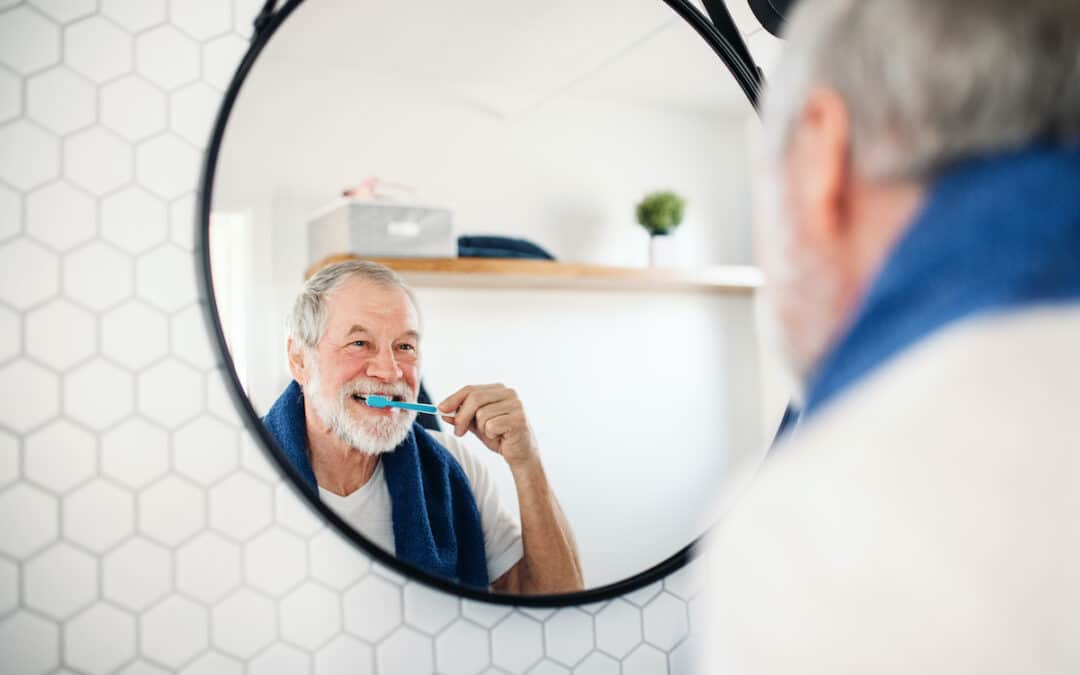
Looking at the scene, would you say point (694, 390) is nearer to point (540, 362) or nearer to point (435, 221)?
point (540, 362)

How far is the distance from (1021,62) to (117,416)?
763 mm

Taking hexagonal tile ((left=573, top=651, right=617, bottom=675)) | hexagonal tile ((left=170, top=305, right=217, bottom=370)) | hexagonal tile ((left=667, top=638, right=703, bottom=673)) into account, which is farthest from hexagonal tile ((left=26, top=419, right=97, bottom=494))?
hexagonal tile ((left=667, top=638, right=703, bottom=673))

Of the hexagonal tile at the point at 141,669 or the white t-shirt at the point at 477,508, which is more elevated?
the white t-shirt at the point at 477,508

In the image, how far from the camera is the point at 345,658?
879mm

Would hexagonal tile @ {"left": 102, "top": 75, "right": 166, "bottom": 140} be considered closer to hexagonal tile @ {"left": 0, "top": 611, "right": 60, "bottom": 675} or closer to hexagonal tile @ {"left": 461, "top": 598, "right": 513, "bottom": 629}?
hexagonal tile @ {"left": 0, "top": 611, "right": 60, "bottom": 675}

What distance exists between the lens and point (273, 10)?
2.90ft

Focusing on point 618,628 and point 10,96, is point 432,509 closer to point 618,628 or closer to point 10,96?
point 618,628

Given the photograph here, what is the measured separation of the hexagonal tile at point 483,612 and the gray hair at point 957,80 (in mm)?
661

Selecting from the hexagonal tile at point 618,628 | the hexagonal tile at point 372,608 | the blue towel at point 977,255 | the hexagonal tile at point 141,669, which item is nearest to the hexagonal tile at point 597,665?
the hexagonal tile at point 618,628

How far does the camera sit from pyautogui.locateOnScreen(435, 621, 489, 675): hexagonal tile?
0.93m

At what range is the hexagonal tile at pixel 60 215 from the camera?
79 cm

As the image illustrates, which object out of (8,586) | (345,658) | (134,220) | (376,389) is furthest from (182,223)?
(345,658)

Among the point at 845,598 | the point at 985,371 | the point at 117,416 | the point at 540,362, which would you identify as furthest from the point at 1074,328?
the point at 117,416

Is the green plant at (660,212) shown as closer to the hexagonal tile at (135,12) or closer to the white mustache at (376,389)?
the white mustache at (376,389)
